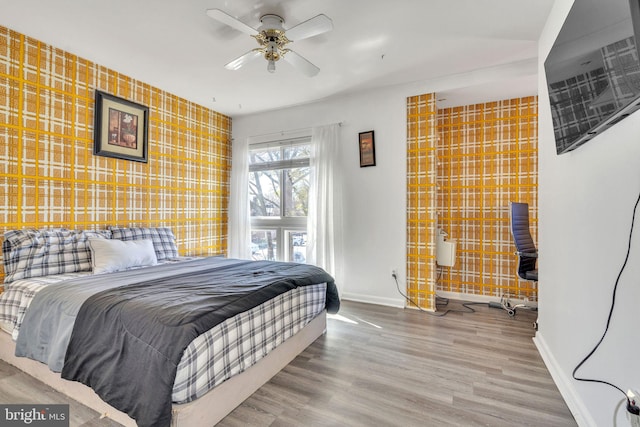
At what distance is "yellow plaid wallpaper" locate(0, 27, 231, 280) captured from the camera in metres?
2.43

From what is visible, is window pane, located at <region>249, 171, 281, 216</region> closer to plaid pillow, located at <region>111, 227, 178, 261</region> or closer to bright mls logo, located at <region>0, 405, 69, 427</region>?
plaid pillow, located at <region>111, 227, 178, 261</region>

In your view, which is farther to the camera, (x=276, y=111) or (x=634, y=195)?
(x=276, y=111)

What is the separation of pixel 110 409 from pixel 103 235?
1815 millimetres

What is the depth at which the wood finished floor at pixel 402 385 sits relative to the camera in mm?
1582

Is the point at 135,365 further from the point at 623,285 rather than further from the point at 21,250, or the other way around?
the point at 623,285

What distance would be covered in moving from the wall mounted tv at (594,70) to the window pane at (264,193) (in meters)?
3.34

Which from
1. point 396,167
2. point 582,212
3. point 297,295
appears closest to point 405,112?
point 396,167

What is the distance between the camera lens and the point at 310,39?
247 centimetres

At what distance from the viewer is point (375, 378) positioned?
6.42 ft

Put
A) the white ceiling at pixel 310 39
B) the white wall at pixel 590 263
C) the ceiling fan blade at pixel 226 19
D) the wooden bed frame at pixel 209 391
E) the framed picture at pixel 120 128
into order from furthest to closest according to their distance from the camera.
Result: the framed picture at pixel 120 128 < the white ceiling at pixel 310 39 < the ceiling fan blade at pixel 226 19 < the wooden bed frame at pixel 209 391 < the white wall at pixel 590 263

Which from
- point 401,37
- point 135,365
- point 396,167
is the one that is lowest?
point 135,365

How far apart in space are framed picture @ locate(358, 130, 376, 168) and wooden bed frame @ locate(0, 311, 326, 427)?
6.95 feet

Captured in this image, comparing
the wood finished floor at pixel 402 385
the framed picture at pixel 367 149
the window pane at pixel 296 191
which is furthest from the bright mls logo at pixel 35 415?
the framed picture at pixel 367 149

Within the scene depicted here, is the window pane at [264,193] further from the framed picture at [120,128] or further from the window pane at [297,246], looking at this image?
the framed picture at [120,128]
